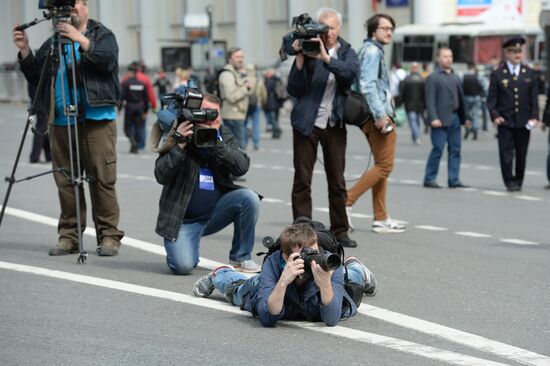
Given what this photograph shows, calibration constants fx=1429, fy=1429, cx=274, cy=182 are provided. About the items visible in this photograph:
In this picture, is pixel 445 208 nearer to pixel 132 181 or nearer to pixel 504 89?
pixel 504 89

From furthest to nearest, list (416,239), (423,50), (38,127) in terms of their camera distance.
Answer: (423,50) → (416,239) → (38,127)

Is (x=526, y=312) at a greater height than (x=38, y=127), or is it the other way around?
(x=38, y=127)

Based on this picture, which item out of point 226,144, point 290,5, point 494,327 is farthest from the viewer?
point 290,5

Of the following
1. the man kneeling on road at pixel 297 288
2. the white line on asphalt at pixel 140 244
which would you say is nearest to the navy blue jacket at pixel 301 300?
the man kneeling on road at pixel 297 288

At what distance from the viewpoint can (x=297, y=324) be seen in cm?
795

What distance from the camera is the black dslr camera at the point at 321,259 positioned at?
7.41 m

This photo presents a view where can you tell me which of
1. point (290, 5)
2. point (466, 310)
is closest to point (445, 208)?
point (466, 310)

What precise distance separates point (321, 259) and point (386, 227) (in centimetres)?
554

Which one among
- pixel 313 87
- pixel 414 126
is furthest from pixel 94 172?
pixel 414 126

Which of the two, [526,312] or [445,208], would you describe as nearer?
[526,312]

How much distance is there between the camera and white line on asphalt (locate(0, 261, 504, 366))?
7.01m

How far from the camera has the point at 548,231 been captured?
517 inches

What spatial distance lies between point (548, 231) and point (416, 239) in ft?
4.83

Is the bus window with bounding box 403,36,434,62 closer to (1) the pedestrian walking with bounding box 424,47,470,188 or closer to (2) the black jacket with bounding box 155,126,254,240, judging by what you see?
(1) the pedestrian walking with bounding box 424,47,470,188
